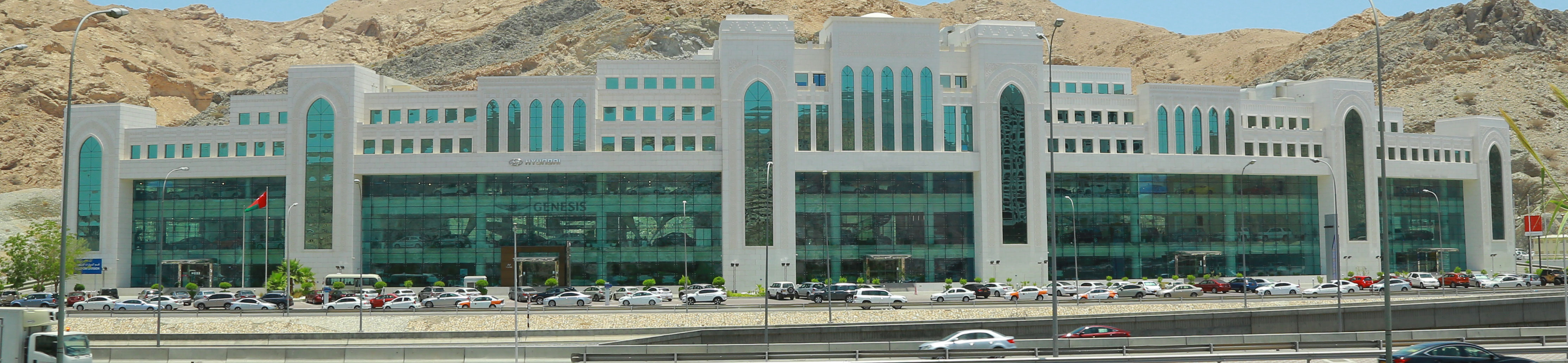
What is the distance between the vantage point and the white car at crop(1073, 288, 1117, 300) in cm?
7175

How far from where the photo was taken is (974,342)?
43.1 metres

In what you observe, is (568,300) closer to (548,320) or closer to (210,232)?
(548,320)

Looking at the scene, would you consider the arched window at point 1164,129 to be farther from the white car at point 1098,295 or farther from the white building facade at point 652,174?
the white car at point 1098,295

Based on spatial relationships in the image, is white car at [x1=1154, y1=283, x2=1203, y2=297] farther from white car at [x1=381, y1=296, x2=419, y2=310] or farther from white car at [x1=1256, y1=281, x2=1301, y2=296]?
white car at [x1=381, y1=296, x2=419, y2=310]

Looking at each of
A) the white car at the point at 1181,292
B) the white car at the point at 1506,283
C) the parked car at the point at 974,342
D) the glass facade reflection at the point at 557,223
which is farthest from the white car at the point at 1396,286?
the glass facade reflection at the point at 557,223

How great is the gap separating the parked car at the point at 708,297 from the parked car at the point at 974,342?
29.9 m

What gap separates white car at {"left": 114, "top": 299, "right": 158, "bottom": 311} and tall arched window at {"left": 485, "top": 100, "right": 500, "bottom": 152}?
29.5 metres

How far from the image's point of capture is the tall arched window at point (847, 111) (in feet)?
310

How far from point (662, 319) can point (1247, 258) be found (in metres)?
63.4

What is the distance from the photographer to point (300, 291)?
282 ft

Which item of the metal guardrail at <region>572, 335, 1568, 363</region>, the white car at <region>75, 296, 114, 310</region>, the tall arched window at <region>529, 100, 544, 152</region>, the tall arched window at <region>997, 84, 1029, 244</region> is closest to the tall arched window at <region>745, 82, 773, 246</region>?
the tall arched window at <region>529, 100, 544, 152</region>

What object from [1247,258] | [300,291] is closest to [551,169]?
[300,291]

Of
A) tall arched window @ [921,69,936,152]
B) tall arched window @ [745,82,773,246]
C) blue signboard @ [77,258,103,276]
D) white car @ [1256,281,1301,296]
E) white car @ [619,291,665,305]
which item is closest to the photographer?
white car @ [619,291,665,305]

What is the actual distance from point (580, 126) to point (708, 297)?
27131 millimetres
